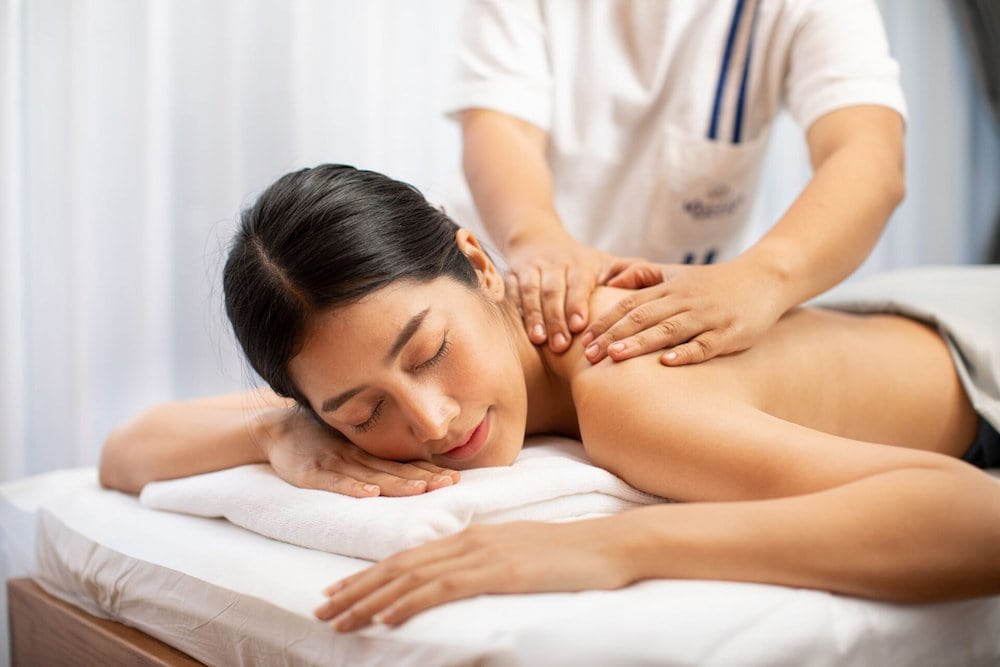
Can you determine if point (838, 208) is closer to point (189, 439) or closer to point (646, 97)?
point (646, 97)

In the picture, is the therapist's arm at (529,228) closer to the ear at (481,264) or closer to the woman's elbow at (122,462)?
the ear at (481,264)

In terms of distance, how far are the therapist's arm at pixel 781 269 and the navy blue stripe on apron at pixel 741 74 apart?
21cm

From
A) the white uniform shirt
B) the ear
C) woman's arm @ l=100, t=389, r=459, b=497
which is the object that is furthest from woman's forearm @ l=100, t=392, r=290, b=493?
the white uniform shirt

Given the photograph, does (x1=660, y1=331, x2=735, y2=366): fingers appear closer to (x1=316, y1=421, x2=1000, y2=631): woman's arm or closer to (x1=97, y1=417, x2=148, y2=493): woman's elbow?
(x1=316, y1=421, x2=1000, y2=631): woman's arm

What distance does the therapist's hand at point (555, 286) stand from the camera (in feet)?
4.20

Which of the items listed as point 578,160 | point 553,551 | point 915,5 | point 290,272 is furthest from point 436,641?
point 915,5

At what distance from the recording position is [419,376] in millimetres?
1101

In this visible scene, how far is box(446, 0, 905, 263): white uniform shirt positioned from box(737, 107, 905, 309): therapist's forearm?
0.17m

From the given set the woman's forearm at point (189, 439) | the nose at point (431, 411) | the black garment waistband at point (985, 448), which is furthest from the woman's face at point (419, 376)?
the black garment waistband at point (985, 448)

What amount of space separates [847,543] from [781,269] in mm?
521

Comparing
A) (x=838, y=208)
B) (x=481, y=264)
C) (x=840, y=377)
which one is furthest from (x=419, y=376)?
(x=838, y=208)

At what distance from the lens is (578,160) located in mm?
1969

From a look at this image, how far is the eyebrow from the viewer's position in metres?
1.08

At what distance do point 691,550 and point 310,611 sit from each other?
1.18 ft
